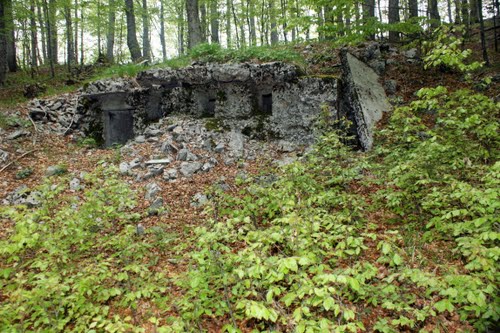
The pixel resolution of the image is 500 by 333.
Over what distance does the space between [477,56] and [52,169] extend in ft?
46.5

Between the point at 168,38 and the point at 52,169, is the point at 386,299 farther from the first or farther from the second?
the point at 168,38

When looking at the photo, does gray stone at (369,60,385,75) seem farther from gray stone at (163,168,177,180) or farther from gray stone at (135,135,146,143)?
gray stone at (135,135,146,143)

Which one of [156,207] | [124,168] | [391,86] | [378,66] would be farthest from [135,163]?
[378,66]

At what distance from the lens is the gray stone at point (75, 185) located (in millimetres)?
7427

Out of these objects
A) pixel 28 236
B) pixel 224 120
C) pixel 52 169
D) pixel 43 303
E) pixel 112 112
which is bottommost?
pixel 43 303

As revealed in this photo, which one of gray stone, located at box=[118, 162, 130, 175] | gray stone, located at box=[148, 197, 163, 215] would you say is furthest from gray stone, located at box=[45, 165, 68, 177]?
gray stone, located at box=[148, 197, 163, 215]

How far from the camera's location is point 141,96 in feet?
34.3

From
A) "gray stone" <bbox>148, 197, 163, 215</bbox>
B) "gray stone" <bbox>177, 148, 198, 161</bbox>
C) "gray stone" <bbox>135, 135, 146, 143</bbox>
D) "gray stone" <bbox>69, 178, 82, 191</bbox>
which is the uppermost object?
"gray stone" <bbox>135, 135, 146, 143</bbox>

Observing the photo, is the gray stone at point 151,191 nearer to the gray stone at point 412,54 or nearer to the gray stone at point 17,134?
the gray stone at point 17,134

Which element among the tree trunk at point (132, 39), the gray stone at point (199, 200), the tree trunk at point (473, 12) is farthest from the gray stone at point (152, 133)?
the tree trunk at point (473, 12)

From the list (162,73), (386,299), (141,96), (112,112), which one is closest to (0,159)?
(112,112)

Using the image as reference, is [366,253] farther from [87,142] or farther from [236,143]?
[87,142]

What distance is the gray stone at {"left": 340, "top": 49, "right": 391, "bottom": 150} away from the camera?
26.3ft

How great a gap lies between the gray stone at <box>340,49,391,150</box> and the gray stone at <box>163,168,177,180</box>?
504 centimetres
